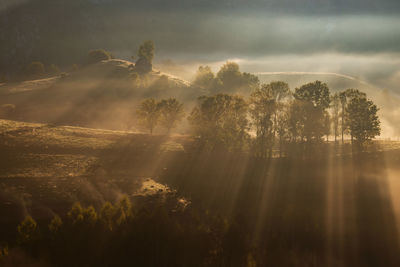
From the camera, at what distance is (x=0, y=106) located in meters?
130

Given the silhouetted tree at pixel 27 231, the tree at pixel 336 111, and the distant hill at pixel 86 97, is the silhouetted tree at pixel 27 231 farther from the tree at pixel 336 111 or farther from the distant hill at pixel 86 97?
A: the tree at pixel 336 111

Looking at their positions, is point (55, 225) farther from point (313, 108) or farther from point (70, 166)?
point (313, 108)

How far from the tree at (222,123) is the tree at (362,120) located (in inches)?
1323

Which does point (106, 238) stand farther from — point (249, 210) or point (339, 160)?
point (339, 160)

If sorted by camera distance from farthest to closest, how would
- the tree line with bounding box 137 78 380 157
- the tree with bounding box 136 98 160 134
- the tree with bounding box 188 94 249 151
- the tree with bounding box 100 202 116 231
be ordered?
1. the tree with bounding box 136 98 160 134
2. the tree with bounding box 188 94 249 151
3. the tree line with bounding box 137 78 380 157
4. the tree with bounding box 100 202 116 231

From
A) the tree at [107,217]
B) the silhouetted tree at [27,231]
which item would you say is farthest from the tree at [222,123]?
the silhouetted tree at [27,231]

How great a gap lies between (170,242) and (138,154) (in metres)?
44.0

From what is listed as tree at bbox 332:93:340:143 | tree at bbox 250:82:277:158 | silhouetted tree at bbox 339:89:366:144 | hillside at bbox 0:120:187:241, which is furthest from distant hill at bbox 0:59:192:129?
silhouetted tree at bbox 339:89:366:144

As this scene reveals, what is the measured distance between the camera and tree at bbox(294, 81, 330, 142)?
95.4 m

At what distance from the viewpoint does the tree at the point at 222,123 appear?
90.6 metres

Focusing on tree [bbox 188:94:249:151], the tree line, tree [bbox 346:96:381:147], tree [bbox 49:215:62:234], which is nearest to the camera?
tree [bbox 49:215:62:234]

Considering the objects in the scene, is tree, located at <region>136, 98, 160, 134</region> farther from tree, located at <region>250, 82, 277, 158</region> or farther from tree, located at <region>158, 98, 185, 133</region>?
tree, located at <region>250, 82, 277, 158</region>

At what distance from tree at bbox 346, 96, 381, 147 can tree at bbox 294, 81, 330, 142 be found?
8.85 m

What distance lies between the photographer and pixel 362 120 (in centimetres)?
9031
